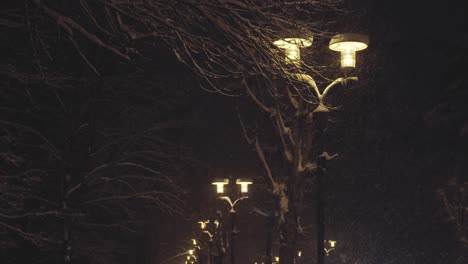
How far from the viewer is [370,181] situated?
37.5 metres

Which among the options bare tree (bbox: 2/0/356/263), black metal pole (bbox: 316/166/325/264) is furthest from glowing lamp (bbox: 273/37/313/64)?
black metal pole (bbox: 316/166/325/264)

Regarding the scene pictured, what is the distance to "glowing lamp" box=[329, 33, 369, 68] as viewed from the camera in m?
8.16

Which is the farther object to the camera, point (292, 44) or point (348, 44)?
point (348, 44)

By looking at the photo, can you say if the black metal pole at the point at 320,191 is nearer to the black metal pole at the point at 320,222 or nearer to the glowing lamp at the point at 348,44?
the black metal pole at the point at 320,222

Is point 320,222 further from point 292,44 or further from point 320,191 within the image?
point 292,44

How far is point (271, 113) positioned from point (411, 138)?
2431cm

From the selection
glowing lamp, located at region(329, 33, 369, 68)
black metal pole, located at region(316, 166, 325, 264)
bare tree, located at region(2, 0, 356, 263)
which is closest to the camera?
bare tree, located at region(2, 0, 356, 263)

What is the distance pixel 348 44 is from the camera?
27.4 ft

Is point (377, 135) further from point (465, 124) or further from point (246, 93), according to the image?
point (246, 93)

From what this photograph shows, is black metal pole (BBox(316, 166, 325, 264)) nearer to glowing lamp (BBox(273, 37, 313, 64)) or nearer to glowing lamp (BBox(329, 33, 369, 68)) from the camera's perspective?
glowing lamp (BBox(329, 33, 369, 68))

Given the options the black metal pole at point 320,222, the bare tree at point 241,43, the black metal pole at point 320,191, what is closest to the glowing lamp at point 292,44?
the bare tree at point 241,43

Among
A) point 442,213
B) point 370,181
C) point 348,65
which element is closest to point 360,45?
point 348,65

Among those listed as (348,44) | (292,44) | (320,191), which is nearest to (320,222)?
(320,191)

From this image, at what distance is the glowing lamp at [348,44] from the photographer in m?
8.16
